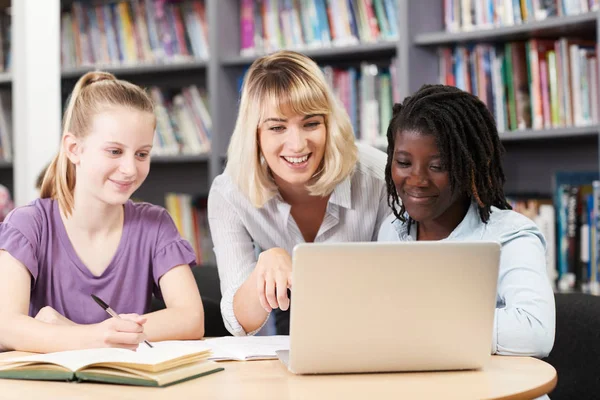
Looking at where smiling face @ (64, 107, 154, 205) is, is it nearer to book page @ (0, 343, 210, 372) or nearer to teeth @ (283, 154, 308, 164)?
teeth @ (283, 154, 308, 164)

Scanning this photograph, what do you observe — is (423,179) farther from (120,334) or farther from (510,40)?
(510,40)

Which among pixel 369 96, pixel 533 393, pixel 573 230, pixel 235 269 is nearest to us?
pixel 533 393

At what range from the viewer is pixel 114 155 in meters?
1.63

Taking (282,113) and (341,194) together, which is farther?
(341,194)

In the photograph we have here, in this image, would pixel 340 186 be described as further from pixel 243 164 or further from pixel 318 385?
pixel 318 385

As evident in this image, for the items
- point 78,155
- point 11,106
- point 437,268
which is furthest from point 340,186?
point 11,106

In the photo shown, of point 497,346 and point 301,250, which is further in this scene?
point 497,346

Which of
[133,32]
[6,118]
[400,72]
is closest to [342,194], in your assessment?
[400,72]

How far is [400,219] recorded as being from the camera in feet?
5.41

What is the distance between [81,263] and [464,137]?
0.81 metres

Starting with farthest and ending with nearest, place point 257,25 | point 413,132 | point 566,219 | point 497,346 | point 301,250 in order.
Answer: point 257,25 < point 566,219 < point 413,132 < point 497,346 < point 301,250

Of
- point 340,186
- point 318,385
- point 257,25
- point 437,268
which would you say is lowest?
point 318,385

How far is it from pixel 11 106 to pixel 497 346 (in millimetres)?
2815

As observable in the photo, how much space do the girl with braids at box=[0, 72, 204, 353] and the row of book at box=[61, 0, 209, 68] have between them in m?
1.60
